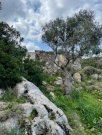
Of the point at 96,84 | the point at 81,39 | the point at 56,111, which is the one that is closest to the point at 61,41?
the point at 81,39

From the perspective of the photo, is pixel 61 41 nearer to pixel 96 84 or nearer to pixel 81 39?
pixel 81 39

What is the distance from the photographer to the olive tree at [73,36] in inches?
1302

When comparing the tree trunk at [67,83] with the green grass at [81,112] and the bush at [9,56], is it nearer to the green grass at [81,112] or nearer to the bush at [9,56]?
the green grass at [81,112]

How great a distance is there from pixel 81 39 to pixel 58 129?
56.2 ft

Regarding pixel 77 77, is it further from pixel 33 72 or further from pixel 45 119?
pixel 45 119

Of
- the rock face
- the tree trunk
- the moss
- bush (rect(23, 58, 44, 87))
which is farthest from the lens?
the tree trunk

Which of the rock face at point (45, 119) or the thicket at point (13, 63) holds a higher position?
the thicket at point (13, 63)

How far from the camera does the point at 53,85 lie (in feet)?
114

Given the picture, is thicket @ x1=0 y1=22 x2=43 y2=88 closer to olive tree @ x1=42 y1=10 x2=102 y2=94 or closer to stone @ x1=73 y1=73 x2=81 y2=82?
olive tree @ x1=42 y1=10 x2=102 y2=94

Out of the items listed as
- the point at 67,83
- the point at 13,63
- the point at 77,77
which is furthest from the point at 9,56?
the point at 77,77

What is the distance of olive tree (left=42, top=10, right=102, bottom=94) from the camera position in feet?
108

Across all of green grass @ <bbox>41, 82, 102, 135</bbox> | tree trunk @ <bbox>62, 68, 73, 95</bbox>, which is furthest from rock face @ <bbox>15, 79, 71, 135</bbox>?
tree trunk @ <bbox>62, 68, 73, 95</bbox>

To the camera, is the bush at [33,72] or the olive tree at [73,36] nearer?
the bush at [33,72]

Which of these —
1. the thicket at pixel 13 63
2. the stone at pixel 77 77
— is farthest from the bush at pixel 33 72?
the stone at pixel 77 77
